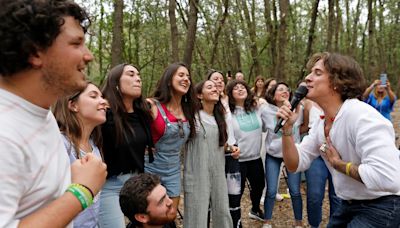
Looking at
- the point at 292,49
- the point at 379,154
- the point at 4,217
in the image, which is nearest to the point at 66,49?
the point at 4,217

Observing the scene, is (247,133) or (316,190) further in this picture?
(247,133)

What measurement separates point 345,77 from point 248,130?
2.37m

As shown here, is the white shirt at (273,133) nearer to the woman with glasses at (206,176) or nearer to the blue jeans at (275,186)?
the blue jeans at (275,186)

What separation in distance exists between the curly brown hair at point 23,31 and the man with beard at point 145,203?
62.4 inches

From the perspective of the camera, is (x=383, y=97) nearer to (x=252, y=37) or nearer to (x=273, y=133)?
(x=273, y=133)

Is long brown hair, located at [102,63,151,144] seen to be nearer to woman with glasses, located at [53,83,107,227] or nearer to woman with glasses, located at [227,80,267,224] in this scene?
woman with glasses, located at [53,83,107,227]

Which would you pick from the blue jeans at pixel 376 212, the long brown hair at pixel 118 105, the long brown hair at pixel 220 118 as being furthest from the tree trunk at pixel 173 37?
the blue jeans at pixel 376 212

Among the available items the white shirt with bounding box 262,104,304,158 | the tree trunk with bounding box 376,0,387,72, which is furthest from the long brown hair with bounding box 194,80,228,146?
the tree trunk with bounding box 376,0,387,72

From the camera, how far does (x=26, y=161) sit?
3.49ft

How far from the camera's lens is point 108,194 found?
9.81 feet

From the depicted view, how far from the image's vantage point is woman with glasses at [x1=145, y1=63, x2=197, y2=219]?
12.0 feet

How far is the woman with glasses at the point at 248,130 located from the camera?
15.8ft

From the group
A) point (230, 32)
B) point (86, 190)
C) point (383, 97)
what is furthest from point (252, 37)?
point (86, 190)

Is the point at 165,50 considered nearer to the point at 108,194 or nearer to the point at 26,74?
the point at 108,194
